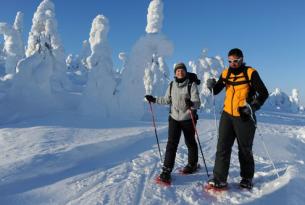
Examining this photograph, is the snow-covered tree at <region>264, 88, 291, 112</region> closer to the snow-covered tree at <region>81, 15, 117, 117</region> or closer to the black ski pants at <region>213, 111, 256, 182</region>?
the snow-covered tree at <region>81, 15, 117, 117</region>

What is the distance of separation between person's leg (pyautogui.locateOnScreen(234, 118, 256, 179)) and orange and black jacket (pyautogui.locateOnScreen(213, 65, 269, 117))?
167 mm

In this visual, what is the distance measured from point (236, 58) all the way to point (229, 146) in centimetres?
123

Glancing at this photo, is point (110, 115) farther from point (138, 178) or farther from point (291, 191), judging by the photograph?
point (291, 191)

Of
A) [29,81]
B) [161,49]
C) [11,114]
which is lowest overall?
[11,114]

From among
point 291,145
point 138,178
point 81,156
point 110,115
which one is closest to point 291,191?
point 138,178

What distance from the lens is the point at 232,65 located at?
179 inches

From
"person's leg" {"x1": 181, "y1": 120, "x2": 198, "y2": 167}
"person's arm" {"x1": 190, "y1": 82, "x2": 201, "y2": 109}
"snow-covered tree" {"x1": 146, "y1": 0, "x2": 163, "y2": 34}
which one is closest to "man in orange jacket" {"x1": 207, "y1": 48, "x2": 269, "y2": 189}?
"person's arm" {"x1": 190, "y1": 82, "x2": 201, "y2": 109}

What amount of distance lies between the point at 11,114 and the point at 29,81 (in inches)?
115

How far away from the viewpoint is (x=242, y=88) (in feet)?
14.6

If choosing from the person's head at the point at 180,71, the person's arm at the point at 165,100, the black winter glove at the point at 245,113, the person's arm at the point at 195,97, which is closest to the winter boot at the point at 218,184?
the black winter glove at the point at 245,113

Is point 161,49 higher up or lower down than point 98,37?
lower down

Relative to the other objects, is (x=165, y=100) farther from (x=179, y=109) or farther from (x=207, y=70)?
(x=207, y=70)

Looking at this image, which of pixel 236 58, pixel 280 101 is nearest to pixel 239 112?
pixel 236 58

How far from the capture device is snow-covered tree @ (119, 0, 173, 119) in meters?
17.0
